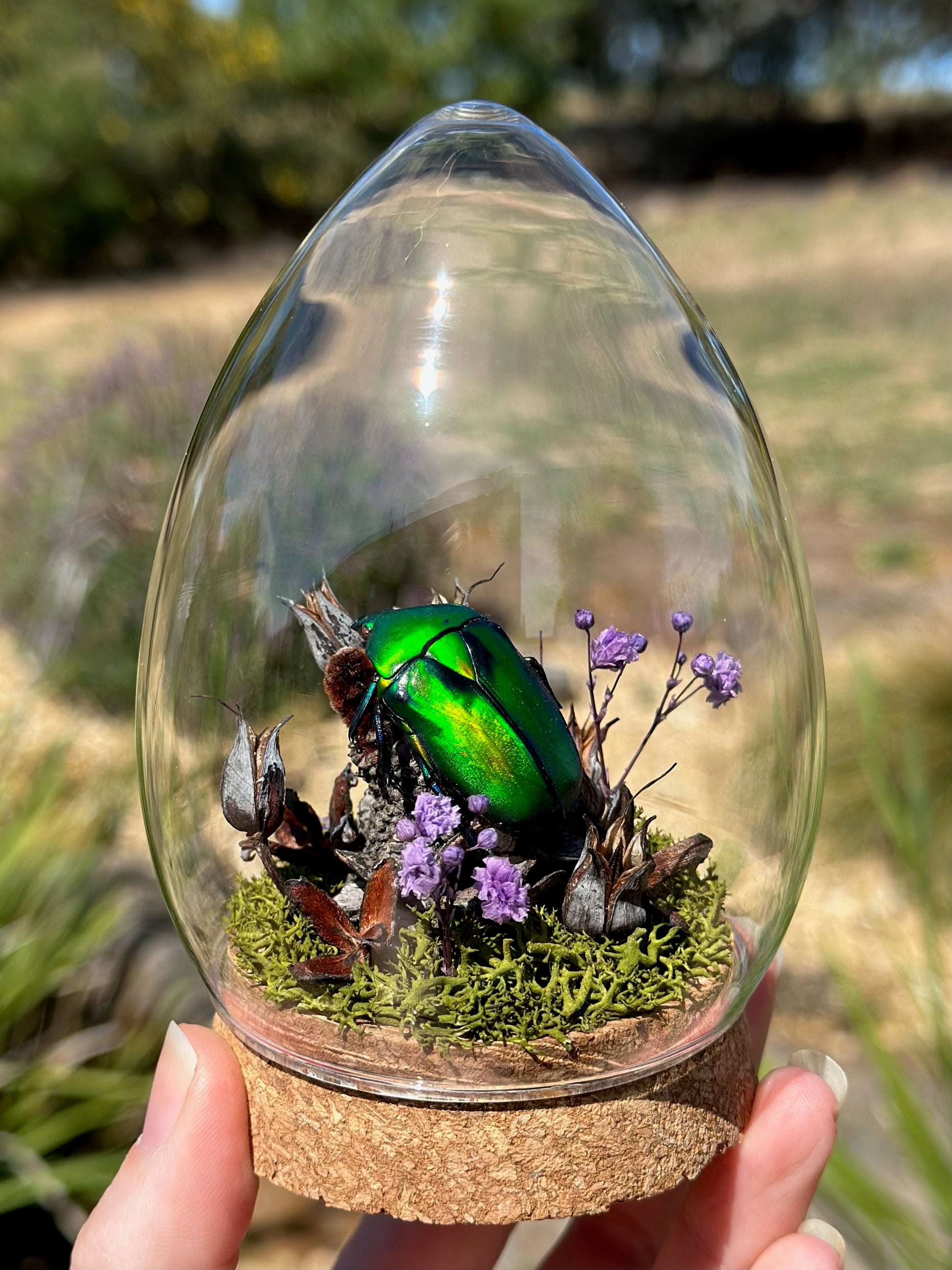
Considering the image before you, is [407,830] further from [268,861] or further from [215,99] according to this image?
[215,99]

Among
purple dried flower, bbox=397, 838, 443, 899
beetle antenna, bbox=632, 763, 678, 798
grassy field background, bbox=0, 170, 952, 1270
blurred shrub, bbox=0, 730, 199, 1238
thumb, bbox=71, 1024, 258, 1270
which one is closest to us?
purple dried flower, bbox=397, 838, 443, 899

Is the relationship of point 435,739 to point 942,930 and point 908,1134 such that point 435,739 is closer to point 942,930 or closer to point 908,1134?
point 908,1134

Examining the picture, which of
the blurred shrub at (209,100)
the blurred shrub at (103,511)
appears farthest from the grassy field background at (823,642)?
the blurred shrub at (209,100)

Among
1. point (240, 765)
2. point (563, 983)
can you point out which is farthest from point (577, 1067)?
point (240, 765)

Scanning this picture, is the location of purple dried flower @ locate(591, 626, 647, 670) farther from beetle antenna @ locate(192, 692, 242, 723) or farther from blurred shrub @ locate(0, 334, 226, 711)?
blurred shrub @ locate(0, 334, 226, 711)

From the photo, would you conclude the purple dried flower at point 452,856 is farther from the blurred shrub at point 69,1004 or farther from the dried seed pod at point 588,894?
the blurred shrub at point 69,1004

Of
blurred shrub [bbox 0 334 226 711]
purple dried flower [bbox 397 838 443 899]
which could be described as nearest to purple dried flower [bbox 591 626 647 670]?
purple dried flower [bbox 397 838 443 899]

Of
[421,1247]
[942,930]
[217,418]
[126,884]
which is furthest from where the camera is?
[942,930]
